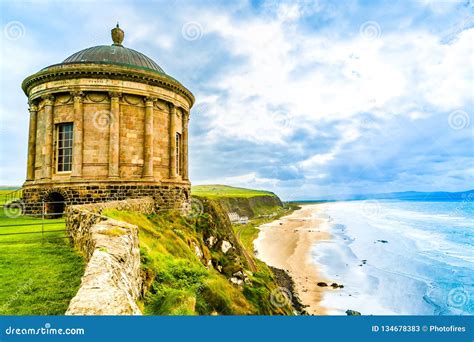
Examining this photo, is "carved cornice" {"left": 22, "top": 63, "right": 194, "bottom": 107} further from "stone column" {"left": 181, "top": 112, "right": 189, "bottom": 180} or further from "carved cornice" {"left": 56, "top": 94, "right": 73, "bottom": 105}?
"stone column" {"left": 181, "top": 112, "right": 189, "bottom": 180}

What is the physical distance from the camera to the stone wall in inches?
145

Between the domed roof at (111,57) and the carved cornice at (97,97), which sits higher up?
the domed roof at (111,57)

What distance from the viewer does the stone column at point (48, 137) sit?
652 inches

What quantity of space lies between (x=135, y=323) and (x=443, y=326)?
5.87 m

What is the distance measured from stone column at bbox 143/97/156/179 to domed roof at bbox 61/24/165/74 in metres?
2.48

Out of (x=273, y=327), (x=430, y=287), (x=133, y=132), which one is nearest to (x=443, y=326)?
(x=273, y=327)

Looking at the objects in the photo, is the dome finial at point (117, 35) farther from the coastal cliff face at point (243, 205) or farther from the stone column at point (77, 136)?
the coastal cliff face at point (243, 205)

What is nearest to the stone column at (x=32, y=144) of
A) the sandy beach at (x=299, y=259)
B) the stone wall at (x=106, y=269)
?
the stone wall at (x=106, y=269)

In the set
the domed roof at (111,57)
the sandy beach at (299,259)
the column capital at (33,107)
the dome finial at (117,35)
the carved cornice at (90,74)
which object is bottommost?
the sandy beach at (299,259)

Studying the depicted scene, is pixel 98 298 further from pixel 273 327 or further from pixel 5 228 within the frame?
pixel 5 228

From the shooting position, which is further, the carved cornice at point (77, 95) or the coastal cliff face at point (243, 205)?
the coastal cliff face at point (243, 205)

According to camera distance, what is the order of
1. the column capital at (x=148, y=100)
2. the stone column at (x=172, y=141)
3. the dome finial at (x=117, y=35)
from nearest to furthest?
the column capital at (x=148, y=100) → the stone column at (x=172, y=141) → the dome finial at (x=117, y=35)

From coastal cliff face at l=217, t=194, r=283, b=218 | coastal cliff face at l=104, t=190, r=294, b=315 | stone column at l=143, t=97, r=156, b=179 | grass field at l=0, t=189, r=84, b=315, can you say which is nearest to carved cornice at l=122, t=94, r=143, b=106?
stone column at l=143, t=97, r=156, b=179

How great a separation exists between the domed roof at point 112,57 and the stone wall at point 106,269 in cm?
1183
